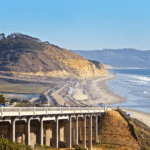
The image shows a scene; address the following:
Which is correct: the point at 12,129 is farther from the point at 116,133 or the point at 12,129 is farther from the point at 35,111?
the point at 116,133

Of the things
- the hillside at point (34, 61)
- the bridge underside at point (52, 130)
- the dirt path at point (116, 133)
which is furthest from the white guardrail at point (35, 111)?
the hillside at point (34, 61)

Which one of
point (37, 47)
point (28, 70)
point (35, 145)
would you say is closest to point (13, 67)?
point (28, 70)

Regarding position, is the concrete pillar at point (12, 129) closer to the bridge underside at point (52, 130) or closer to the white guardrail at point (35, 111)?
the bridge underside at point (52, 130)

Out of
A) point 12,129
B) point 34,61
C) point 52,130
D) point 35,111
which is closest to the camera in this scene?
point 12,129

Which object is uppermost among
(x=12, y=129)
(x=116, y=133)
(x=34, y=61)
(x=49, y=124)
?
(x=34, y=61)

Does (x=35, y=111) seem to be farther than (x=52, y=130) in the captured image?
No

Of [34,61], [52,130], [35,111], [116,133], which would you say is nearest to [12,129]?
[35,111]

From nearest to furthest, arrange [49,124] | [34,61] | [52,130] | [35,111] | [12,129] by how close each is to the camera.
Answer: [12,129]
[35,111]
[52,130]
[49,124]
[34,61]

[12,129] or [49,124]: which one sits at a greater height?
[12,129]

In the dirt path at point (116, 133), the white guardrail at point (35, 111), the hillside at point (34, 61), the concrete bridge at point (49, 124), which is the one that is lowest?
the dirt path at point (116, 133)
